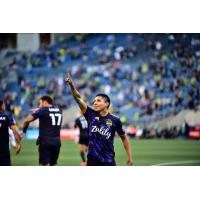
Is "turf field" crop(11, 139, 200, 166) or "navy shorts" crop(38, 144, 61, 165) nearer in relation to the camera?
"navy shorts" crop(38, 144, 61, 165)

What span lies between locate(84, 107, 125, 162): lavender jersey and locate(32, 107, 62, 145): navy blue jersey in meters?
1.75

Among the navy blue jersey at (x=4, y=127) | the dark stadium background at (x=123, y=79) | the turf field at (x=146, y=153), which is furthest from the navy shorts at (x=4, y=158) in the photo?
the dark stadium background at (x=123, y=79)

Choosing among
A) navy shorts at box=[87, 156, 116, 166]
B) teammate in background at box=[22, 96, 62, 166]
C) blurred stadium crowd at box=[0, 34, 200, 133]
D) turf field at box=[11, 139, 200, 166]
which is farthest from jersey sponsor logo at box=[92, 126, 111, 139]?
blurred stadium crowd at box=[0, 34, 200, 133]

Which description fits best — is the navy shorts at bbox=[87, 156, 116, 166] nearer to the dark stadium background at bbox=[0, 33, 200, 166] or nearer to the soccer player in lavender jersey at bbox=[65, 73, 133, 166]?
the soccer player in lavender jersey at bbox=[65, 73, 133, 166]

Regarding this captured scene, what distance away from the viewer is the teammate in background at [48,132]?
406 inches

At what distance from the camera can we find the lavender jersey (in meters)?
8.53

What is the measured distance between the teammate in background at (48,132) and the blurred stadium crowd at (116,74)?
4.52 m

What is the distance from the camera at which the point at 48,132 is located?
34.1 ft

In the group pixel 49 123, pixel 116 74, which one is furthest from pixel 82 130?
pixel 116 74

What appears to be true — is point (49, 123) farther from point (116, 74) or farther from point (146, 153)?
point (116, 74)

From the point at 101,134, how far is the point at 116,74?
8169 millimetres
